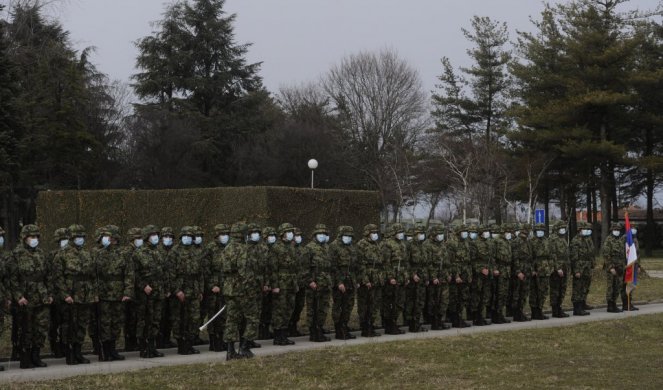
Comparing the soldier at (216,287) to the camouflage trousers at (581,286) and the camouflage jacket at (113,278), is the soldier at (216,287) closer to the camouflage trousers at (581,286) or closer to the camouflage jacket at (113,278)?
the camouflage jacket at (113,278)

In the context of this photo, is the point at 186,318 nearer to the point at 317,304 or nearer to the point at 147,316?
the point at 147,316

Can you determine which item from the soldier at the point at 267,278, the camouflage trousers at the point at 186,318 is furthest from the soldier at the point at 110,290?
the soldier at the point at 267,278

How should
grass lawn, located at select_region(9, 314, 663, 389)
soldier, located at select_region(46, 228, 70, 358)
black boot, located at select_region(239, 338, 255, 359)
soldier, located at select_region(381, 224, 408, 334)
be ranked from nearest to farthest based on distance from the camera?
grass lawn, located at select_region(9, 314, 663, 389) → black boot, located at select_region(239, 338, 255, 359) → soldier, located at select_region(46, 228, 70, 358) → soldier, located at select_region(381, 224, 408, 334)

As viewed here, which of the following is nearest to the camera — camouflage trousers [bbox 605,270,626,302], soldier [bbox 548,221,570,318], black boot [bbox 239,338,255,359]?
black boot [bbox 239,338,255,359]

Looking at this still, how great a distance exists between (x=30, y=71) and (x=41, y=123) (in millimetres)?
2746

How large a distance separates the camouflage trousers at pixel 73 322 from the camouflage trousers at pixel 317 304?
11.9ft

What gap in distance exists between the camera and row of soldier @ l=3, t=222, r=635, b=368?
12.1 m

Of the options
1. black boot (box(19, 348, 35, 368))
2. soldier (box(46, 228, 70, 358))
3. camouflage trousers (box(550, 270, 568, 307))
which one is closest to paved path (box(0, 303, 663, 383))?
black boot (box(19, 348, 35, 368))

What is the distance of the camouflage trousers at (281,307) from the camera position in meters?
13.7

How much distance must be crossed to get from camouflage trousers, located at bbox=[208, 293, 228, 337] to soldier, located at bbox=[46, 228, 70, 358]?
2.20m

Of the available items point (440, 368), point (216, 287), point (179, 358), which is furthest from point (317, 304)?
point (440, 368)

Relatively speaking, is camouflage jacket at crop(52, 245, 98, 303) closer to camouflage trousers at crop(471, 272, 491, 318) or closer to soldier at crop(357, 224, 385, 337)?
soldier at crop(357, 224, 385, 337)

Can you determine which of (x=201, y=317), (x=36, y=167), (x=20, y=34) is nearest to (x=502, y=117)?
(x=36, y=167)

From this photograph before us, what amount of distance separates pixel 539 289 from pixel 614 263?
2.20 metres
